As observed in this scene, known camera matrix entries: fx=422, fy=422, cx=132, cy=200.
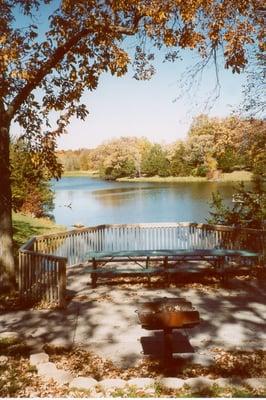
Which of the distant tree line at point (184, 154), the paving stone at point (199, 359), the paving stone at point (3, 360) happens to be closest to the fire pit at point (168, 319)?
the paving stone at point (199, 359)

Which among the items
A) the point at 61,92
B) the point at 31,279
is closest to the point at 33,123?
the point at 61,92

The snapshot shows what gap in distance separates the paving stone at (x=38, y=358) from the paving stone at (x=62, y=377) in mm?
509

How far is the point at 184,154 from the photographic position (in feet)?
303

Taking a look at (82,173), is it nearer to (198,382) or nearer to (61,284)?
(61,284)

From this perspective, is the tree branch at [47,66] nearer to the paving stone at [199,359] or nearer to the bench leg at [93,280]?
the bench leg at [93,280]

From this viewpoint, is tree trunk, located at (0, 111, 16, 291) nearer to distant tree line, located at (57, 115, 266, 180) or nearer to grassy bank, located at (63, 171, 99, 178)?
distant tree line, located at (57, 115, 266, 180)

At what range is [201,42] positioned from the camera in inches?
426

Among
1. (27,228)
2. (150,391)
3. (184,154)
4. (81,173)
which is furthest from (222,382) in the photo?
(81,173)

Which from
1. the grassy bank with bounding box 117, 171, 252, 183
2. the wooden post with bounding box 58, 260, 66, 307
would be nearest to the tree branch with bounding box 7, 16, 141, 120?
the wooden post with bounding box 58, 260, 66, 307

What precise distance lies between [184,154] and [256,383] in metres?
87.9

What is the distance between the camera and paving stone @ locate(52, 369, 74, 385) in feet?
20.0

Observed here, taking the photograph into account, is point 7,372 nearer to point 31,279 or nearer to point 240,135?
point 31,279

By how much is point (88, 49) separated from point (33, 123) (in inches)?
102

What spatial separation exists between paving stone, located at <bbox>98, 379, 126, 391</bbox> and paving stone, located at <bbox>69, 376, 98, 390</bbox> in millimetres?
111
